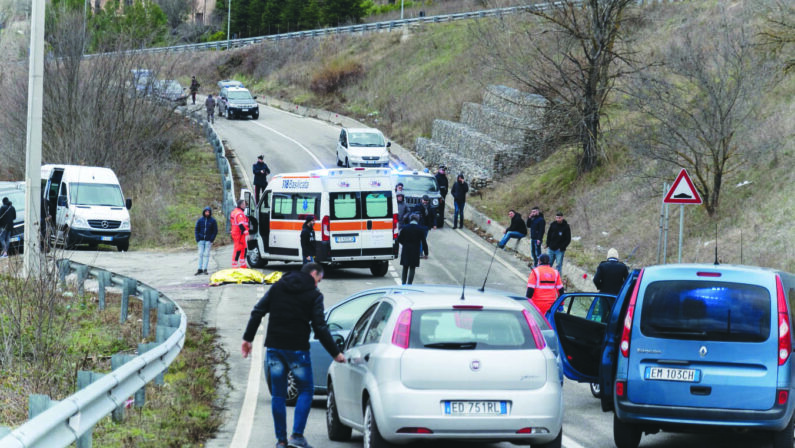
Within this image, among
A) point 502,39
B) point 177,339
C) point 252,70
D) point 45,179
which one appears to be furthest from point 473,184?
point 252,70

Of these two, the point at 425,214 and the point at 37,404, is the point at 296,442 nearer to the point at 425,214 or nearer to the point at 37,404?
the point at 37,404

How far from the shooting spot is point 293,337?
31.7ft

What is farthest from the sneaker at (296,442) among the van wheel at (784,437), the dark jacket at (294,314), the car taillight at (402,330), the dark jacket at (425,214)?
the dark jacket at (425,214)

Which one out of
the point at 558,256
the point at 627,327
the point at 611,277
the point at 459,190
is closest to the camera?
the point at 627,327

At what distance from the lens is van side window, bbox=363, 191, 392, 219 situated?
25984 mm

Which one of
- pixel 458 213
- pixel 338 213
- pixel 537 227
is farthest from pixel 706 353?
pixel 458 213

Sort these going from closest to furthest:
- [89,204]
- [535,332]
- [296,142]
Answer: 1. [535,332]
2. [89,204]
3. [296,142]

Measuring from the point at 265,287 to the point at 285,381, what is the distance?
14.9 m

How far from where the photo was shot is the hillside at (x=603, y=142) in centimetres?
2729

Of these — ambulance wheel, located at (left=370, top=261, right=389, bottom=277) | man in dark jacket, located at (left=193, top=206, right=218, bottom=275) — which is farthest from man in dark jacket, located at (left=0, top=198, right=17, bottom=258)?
ambulance wheel, located at (left=370, top=261, right=389, bottom=277)

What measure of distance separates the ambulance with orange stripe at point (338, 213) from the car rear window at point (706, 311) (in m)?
16.1

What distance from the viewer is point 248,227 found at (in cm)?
2659

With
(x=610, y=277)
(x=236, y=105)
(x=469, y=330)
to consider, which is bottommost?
(x=610, y=277)

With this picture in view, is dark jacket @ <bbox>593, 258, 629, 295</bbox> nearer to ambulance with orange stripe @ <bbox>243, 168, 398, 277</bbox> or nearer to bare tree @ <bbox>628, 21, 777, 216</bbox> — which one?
ambulance with orange stripe @ <bbox>243, 168, 398, 277</bbox>
